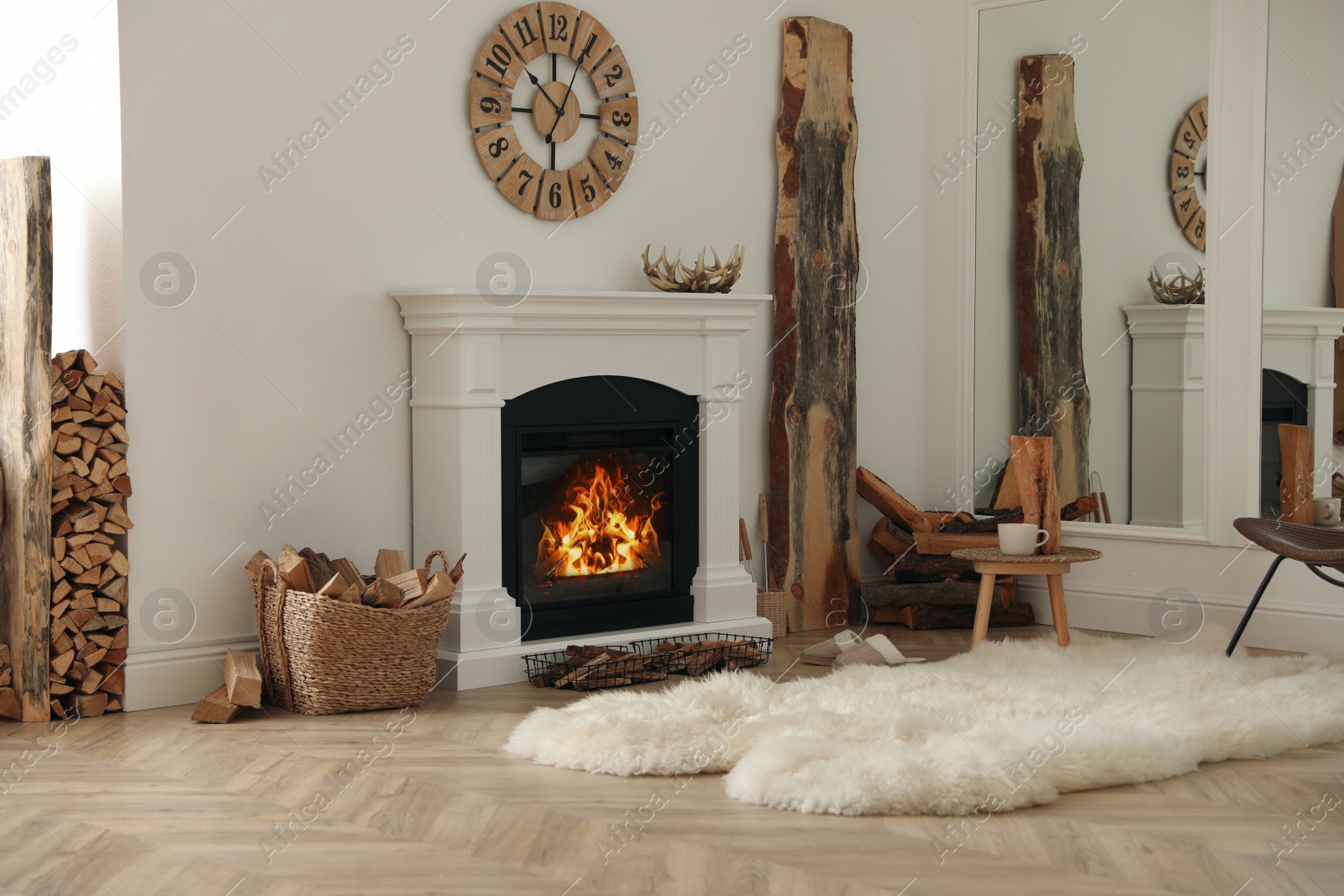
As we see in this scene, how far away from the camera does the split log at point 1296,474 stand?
198 inches

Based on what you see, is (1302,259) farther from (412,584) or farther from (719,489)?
(412,584)

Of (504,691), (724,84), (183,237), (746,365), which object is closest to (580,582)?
(504,691)

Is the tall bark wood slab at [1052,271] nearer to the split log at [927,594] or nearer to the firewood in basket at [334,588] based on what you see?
the split log at [927,594]

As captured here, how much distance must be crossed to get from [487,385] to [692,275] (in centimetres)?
95

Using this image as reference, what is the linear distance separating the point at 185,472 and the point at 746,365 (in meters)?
2.25

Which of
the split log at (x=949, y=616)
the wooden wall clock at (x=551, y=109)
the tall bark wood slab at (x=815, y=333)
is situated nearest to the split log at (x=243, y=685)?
the wooden wall clock at (x=551, y=109)

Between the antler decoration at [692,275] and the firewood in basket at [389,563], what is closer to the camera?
the firewood in basket at [389,563]

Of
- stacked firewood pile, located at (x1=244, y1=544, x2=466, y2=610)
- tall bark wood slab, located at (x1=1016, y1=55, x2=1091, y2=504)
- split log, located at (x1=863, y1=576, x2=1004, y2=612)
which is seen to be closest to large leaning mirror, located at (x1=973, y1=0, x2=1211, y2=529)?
tall bark wood slab, located at (x1=1016, y1=55, x2=1091, y2=504)

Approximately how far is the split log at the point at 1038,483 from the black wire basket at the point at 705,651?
105cm

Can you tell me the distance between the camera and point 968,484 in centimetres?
603

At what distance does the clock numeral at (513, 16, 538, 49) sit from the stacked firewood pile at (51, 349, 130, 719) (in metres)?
1.79

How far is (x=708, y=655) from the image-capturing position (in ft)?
15.4

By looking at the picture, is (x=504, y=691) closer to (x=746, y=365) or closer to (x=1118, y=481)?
(x=746, y=365)

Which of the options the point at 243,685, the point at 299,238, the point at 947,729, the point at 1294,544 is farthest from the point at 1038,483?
the point at 243,685
